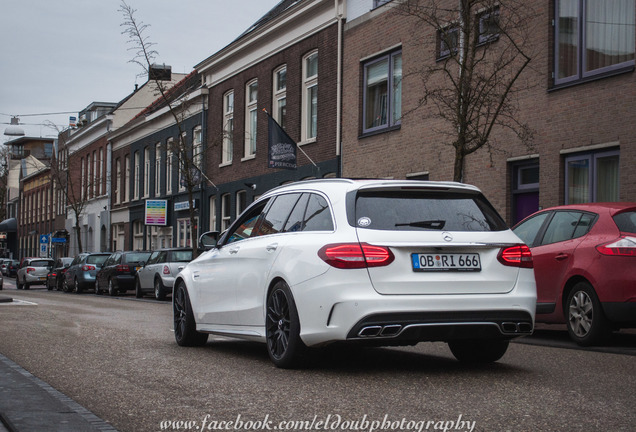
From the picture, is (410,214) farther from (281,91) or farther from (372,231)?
(281,91)

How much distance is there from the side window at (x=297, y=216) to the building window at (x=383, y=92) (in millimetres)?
15303

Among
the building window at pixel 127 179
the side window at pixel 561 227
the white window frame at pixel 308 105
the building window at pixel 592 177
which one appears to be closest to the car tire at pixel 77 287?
the white window frame at pixel 308 105

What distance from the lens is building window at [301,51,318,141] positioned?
2833 cm

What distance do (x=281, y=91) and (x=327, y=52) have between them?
3.67m

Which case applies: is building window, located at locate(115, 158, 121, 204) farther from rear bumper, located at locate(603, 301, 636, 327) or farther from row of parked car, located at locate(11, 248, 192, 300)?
rear bumper, located at locate(603, 301, 636, 327)

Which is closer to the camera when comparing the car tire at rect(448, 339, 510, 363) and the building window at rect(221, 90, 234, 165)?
the car tire at rect(448, 339, 510, 363)

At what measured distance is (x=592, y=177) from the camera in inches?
650

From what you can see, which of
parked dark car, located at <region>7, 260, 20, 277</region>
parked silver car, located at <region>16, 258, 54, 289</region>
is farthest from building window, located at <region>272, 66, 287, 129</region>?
parked dark car, located at <region>7, 260, 20, 277</region>

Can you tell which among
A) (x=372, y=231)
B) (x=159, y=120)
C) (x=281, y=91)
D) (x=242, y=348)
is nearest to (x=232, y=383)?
(x=372, y=231)

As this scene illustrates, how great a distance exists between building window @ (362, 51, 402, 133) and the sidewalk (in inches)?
685

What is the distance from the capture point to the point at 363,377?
7.15 m

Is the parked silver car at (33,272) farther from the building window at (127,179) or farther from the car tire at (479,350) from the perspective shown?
the car tire at (479,350)

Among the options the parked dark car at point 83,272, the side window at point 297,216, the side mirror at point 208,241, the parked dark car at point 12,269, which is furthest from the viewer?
the parked dark car at point 12,269

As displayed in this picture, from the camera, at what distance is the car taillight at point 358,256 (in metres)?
6.93
